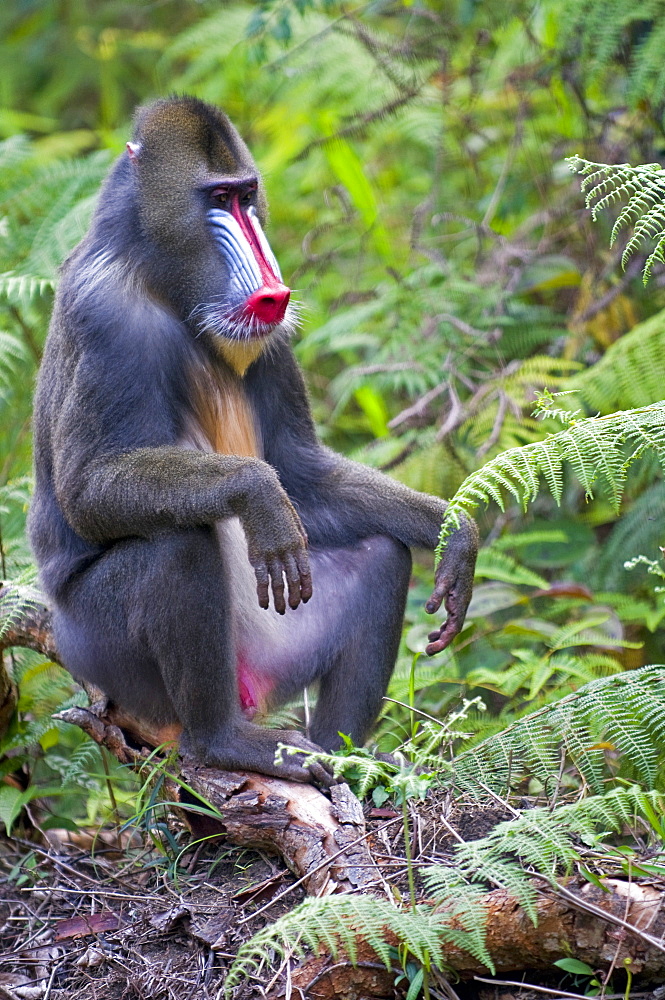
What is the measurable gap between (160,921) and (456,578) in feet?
4.75

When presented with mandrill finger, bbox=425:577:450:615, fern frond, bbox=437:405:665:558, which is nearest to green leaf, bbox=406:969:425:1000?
fern frond, bbox=437:405:665:558

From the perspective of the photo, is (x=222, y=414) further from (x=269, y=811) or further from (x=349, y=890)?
(x=349, y=890)

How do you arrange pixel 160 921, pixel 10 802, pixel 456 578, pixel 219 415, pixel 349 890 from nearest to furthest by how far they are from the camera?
pixel 349 890, pixel 160 921, pixel 456 578, pixel 10 802, pixel 219 415

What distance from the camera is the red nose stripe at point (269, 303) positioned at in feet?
11.0

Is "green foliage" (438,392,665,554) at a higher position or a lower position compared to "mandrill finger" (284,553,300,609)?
higher

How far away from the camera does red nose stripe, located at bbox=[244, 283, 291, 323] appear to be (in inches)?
133

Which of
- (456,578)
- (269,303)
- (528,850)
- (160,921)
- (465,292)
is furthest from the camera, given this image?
(465,292)

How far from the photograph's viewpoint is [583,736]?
120 inches

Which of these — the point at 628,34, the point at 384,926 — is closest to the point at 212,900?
the point at 384,926

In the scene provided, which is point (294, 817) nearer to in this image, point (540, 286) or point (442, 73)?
point (540, 286)

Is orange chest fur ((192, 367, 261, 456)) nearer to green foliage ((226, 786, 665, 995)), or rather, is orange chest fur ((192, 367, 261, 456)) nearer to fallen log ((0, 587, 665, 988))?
fallen log ((0, 587, 665, 988))

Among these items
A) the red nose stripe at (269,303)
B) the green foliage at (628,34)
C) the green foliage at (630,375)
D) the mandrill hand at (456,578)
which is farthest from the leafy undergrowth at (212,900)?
the green foliage at (628,34)

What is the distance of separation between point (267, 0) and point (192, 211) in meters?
2.74

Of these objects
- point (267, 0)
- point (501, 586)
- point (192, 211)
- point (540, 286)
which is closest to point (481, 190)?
point (540, 286)
